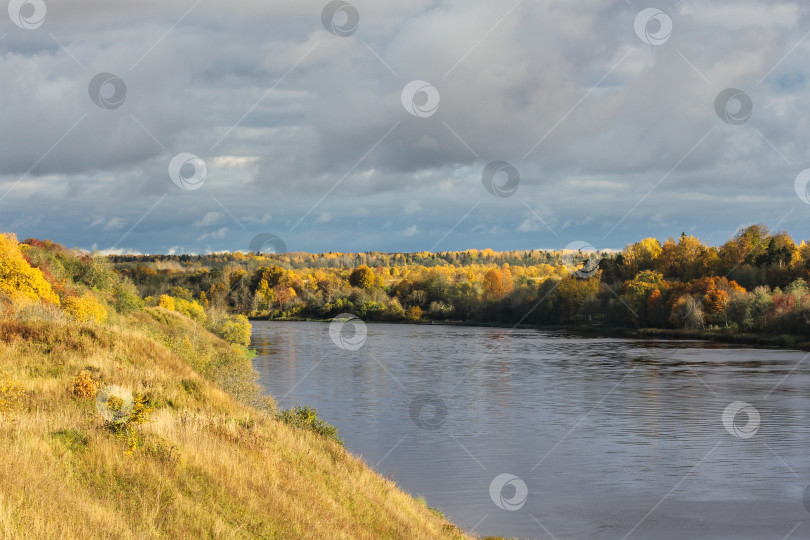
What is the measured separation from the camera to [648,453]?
36.2 meters

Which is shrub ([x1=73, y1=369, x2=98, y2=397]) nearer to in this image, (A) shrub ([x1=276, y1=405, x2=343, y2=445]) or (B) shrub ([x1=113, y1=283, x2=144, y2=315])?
(A) shrub ([x1=276, y1=405, x2=343, y2=445])

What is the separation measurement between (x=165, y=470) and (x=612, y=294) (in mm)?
131980

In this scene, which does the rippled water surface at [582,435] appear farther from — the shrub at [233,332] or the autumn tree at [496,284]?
the autumn tree at [496,284]

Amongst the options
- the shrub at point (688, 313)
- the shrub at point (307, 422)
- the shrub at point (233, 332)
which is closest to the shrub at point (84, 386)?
the shrub at point (307, 422)

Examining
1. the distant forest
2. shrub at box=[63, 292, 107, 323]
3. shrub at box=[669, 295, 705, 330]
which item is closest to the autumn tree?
the distant forest

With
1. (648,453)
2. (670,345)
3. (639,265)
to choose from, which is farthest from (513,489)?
(639,265)

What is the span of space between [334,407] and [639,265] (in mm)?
118655

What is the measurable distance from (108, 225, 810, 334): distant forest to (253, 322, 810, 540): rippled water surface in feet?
90.2

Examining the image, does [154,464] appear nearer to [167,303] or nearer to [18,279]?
[18,279]

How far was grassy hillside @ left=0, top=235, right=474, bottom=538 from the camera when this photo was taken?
A: 10.5 m

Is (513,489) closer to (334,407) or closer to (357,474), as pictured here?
(357,474)

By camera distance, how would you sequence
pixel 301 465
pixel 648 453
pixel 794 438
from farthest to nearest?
1. pixel 794 438
2. pixel 648 453
3. pixel 301 465

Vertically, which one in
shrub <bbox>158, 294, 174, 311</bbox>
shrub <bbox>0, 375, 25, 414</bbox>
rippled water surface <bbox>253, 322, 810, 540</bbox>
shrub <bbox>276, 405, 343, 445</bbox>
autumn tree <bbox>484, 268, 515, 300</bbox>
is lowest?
rippled water surface <bbox>253, 322, 810, 540</bbox>

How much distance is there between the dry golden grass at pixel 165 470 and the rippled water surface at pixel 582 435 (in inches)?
331
